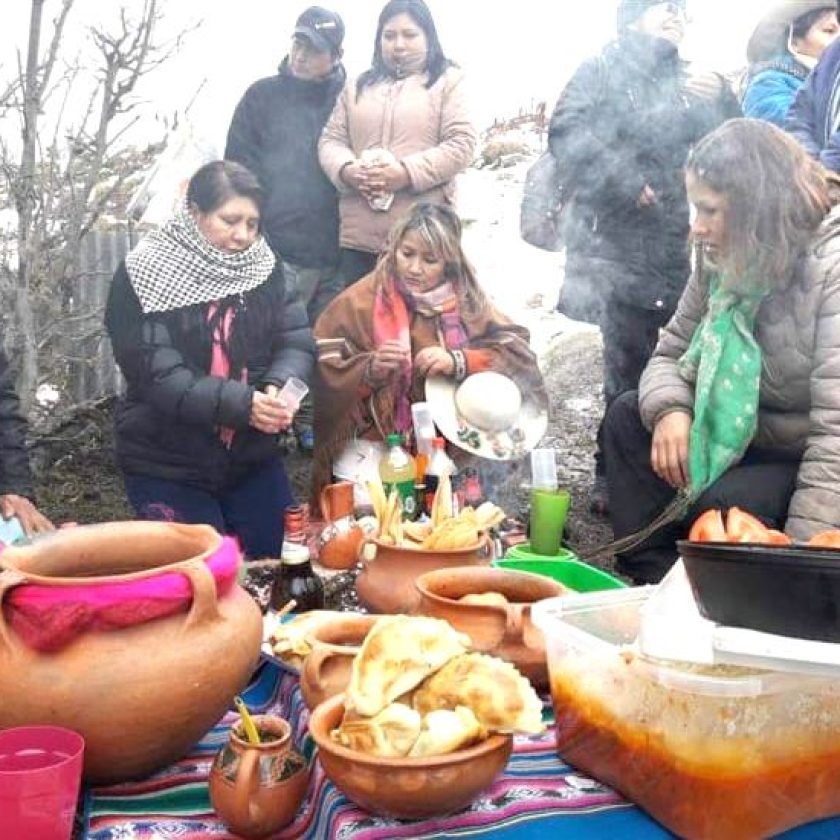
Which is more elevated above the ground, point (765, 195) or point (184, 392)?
point (765, 195)

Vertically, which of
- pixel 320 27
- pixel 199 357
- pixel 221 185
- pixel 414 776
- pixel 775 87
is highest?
pixel 320 27

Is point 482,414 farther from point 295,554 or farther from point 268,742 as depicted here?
point 268,742

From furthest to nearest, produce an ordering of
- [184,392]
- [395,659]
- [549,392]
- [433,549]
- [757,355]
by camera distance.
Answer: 1. [549,392]
2. [184,392]
3. [757,355]
4. [433,549]
5. [395,659]

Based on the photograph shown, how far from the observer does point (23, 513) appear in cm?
255

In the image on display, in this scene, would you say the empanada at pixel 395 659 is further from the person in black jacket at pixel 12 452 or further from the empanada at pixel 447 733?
the person in black jacket at pixel 12 452

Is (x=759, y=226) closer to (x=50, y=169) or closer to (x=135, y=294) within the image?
(x=135, y=294)

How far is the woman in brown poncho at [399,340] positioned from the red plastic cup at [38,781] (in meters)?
2.44

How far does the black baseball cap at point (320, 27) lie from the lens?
4176 millimetres

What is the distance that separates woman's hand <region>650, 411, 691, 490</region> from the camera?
2.92m

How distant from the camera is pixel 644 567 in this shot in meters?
3.12

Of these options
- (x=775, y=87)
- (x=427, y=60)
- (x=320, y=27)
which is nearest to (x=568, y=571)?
(x=775, y=87)

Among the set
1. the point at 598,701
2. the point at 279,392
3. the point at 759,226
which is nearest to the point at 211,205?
the point at 279,392

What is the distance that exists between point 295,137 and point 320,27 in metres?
0.49

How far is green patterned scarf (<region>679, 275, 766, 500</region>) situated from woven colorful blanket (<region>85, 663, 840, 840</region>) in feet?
5.32
